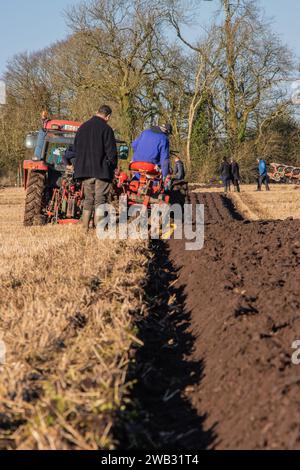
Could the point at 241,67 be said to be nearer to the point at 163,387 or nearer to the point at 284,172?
the point at 284,172

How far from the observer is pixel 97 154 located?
10.3 metres

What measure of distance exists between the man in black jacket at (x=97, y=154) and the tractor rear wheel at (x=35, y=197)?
8.80 ft

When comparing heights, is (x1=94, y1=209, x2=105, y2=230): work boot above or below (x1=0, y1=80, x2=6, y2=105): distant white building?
below

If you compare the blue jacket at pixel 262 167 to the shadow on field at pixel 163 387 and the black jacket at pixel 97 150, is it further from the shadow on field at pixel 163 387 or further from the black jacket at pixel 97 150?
the shadow on field at pixel 163 387

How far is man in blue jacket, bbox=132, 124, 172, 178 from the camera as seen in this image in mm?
11852

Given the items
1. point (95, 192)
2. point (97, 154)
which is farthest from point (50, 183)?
point (97, 154)

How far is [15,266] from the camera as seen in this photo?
7.70m

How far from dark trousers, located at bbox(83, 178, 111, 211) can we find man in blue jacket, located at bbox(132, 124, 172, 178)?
1.51 m

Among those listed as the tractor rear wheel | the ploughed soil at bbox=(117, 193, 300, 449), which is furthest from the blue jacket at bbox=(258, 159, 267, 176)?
the ploughed soil at bbox=(117, 193, 300, 449)

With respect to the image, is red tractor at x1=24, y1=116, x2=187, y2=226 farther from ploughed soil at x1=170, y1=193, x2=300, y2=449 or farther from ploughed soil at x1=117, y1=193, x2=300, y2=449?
ploughed soil at x1=117, y1=193, x2=300, y2=449

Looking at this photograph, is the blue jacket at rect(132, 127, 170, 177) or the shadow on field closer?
the shadow on field

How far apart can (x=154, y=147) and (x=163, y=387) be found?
7.87 meters

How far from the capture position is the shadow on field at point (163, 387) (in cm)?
357
